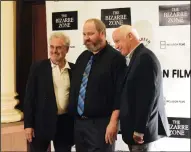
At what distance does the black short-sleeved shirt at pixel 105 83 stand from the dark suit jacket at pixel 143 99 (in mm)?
65

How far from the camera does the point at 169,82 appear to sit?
6.28 ft

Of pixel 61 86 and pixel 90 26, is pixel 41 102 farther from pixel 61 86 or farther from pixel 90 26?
pixel 90 26

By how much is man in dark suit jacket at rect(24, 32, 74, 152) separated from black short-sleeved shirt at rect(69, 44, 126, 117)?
0.18 m

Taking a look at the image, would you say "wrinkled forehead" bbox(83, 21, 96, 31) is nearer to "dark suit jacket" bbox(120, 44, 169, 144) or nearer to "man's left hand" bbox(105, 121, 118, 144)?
"dark suit jacket" bbox(120, 44, 169, 144)

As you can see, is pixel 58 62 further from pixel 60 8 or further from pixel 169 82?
pixel 169 82

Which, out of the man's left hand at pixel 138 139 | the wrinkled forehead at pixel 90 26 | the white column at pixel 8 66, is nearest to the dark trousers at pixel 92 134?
the man's left hand at pixel 138 139

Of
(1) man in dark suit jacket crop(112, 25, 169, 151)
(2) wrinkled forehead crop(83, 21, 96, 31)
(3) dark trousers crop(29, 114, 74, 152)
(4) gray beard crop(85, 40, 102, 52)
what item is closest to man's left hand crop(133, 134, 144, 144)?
(1) man in dark suit jacket crop(112, 25, 169, 151)

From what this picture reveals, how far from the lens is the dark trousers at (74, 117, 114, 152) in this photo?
1627mm

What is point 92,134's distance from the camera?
64.7 inches

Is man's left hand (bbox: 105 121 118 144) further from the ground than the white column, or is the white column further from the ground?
the white column

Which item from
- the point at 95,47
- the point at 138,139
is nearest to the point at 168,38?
the point at 95,47

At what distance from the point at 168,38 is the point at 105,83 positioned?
60cm

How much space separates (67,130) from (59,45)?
1.77ft

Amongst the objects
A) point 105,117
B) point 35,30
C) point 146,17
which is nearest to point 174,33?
point 146,17
